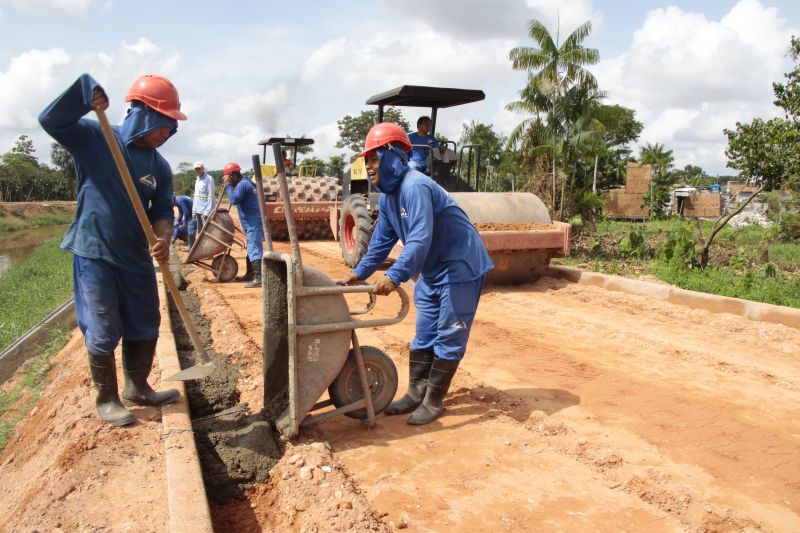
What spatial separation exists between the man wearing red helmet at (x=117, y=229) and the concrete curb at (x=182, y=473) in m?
0.28

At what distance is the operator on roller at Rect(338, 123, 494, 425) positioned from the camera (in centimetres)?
358

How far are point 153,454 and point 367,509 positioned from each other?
118 cm

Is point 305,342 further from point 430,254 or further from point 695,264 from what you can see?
point 695,264

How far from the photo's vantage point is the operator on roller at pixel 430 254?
358 cm

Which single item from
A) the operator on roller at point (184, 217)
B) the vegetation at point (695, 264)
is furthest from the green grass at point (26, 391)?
the vegetation at point (695, 264)

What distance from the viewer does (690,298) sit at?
7.06 meters

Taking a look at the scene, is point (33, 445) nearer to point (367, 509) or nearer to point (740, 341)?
point (367, 509)

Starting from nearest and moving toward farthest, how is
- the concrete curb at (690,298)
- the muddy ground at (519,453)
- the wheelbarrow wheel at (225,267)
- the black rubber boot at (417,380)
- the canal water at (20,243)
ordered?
the muddy ground at (519,453), the black rubber boot at (417,380), the concrete curb at (690,298), the wheelbarrow wheel at (225,267), the canal water at (20,243)

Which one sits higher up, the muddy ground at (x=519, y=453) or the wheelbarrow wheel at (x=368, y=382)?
the wheelbarrow wheel at (x=368, y=382)

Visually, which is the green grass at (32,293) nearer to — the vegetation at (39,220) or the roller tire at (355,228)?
the roller tire at (355,228)

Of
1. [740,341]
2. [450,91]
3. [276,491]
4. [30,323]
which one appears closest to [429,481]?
[276,491]

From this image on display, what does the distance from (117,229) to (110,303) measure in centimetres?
40

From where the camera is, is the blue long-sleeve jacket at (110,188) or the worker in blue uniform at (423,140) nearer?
the blue long-sleeve jacket at (110,188)

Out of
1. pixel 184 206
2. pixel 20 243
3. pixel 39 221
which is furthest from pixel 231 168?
pixel 39 221
